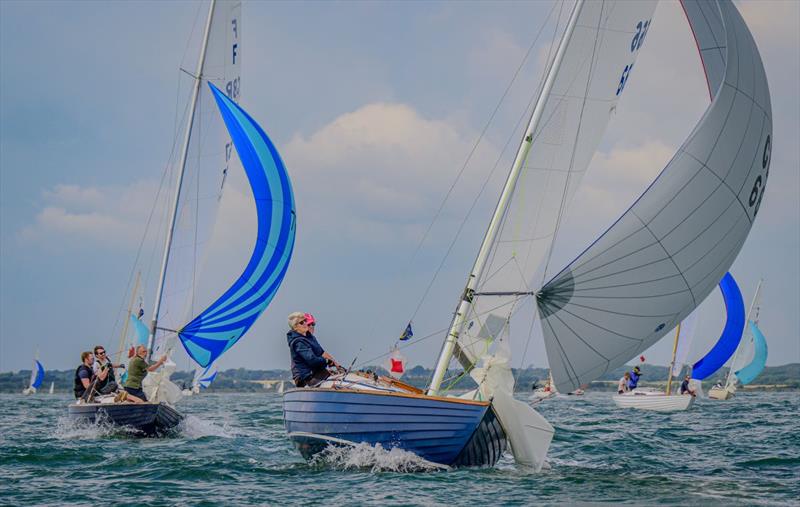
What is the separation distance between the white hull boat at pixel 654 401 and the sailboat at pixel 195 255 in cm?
2004

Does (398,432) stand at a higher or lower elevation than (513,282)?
lower

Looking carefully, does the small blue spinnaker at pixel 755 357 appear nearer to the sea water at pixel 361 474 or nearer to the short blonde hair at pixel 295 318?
the sea water at pixel 361 474

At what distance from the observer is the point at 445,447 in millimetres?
11203

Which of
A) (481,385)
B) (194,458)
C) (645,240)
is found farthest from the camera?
(194,458)

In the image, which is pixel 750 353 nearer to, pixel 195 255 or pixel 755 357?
pixel 755 357

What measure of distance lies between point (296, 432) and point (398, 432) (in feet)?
5.14

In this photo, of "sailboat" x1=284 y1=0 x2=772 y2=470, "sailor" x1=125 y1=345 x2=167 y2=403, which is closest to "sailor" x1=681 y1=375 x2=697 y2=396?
"sailor" x1=125 y1=345 x2=167 y2=403

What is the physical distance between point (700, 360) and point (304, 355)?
29464 mm

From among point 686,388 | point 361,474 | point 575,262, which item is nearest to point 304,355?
point 361,474

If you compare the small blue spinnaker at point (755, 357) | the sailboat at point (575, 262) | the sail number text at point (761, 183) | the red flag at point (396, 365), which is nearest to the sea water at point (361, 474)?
the sailboat at point (575, 262)

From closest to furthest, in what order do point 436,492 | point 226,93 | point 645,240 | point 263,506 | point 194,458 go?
point 263,506, point 436,492, point 645,240, point 194,458, point 226,93

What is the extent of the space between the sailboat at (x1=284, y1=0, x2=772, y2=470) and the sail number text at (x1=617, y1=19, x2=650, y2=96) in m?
0.23

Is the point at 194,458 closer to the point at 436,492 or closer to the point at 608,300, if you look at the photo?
the point at 436,492

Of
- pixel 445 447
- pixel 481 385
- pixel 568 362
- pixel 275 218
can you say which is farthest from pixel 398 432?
pixel 275 218
